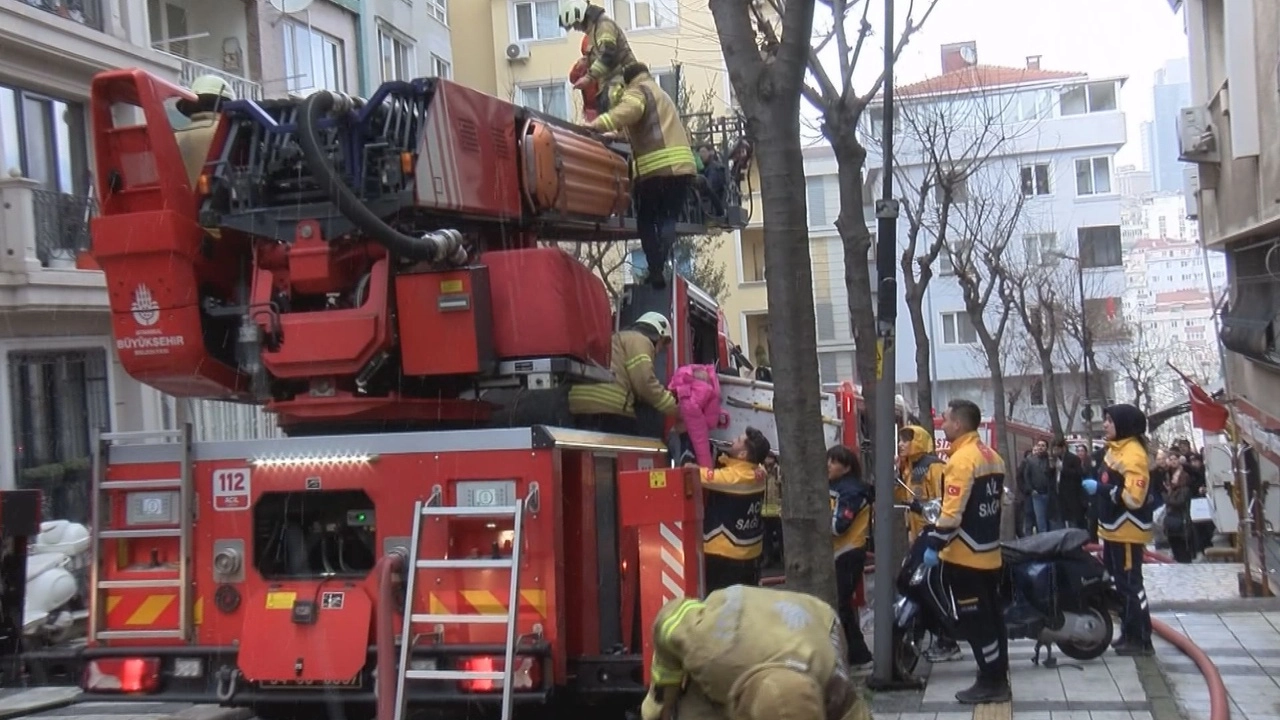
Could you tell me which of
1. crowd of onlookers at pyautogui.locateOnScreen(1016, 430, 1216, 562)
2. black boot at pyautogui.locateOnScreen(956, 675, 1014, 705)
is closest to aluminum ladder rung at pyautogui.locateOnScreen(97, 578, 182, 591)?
black boot at pyautogui.locateOnScreen(956, 675, 1014, 705)

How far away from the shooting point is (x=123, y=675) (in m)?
6.49

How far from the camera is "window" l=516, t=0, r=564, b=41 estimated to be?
112 feet

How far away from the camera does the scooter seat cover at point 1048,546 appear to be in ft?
27.7

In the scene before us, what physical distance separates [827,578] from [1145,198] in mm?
96388

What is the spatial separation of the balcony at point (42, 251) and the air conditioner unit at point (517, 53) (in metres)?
15.9

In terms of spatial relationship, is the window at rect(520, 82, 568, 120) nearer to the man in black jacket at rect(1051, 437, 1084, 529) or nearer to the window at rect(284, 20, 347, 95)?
the window at rect(284, 20, 347, 95)

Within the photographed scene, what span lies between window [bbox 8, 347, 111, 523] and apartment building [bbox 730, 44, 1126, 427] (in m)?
24.6

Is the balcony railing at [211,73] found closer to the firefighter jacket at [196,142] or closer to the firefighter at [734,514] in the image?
the firefighter jacket at [196,142]

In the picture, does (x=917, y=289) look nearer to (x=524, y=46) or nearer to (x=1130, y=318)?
(x=524, y=46)

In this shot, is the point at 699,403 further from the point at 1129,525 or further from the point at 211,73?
the point at 211,73

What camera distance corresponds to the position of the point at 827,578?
25.7ft

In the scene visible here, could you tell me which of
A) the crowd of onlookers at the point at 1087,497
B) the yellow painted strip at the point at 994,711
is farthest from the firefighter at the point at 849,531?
the crowd of onlookers at the point at 1087,497

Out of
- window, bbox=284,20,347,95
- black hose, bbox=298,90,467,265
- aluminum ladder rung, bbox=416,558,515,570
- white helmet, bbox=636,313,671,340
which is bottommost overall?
aluminum ladder rung, bbox=416,558,515,570

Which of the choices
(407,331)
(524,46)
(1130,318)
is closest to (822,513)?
(407,331)
